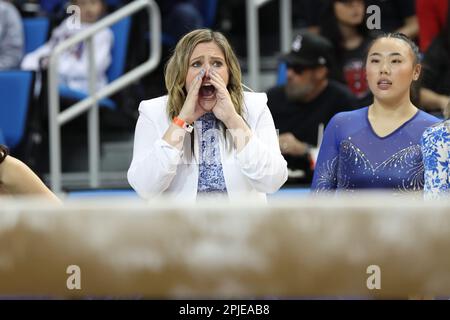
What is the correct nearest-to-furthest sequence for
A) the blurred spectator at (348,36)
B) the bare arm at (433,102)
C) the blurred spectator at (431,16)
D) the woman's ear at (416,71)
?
the woman's ear at (416,71) → the bare arm at (433,102) → the blurred spectator at (348,36) → the blurred spectator at (431,16)

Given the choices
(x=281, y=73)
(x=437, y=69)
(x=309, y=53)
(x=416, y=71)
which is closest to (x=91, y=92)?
(x=281, y=73)

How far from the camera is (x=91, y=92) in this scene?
5.71m

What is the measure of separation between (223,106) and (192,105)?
3.7 inches

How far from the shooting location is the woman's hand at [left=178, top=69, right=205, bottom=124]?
9.59ft

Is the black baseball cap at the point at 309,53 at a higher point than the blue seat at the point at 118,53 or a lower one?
lower

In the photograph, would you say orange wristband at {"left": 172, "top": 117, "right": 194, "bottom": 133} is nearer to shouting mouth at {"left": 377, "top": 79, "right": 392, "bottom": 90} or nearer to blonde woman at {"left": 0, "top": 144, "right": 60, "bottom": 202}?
blonde woman at {"left": 0, "top": 144, "right": 60, "bottom": 202}

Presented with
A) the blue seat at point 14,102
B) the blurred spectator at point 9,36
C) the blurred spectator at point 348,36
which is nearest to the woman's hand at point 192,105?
the blurred spectator at point 348,36

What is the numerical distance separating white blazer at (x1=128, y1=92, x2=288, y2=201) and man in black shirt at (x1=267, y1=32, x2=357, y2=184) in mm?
1700

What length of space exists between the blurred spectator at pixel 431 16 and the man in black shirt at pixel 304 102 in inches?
30.4

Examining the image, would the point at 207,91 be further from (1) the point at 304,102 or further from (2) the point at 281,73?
(2) the point at 281,73

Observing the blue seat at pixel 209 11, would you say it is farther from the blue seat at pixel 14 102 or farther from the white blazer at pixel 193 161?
the white blazer at pixel 193 161

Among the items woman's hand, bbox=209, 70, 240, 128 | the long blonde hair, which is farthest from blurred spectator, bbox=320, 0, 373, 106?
woman's hand, bbox=209, 70, 240, 128

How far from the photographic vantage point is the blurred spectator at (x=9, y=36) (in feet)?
20.8
